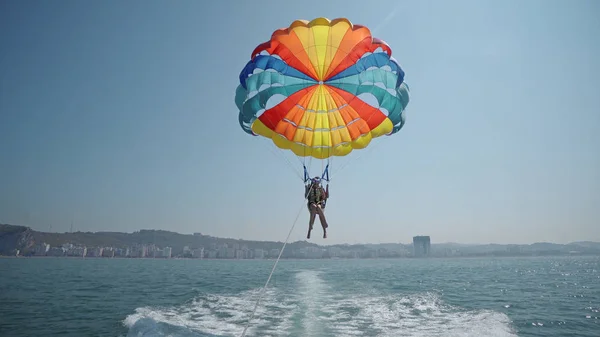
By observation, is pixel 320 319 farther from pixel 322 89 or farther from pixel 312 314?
pixel 322 89

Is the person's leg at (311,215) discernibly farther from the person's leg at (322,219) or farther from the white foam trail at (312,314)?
the white foam trail at (312,314)

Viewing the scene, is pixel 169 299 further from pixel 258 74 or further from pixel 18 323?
pixel 258 74

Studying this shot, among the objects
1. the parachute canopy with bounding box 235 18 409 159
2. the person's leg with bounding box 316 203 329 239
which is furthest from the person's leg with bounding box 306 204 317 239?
the parachute canopy with bounding box 235 18 409 159

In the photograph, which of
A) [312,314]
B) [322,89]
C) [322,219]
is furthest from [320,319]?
[322,89]

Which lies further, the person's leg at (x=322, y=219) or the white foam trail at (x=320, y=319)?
the white foam trail at (x=320, y=319)

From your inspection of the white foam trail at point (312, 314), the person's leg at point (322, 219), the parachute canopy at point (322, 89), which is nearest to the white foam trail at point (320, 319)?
the white foam trail at point (312, 314)

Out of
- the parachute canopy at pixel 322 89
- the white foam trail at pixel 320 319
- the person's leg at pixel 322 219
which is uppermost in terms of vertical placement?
the parachute canopy at pixel 322 89
